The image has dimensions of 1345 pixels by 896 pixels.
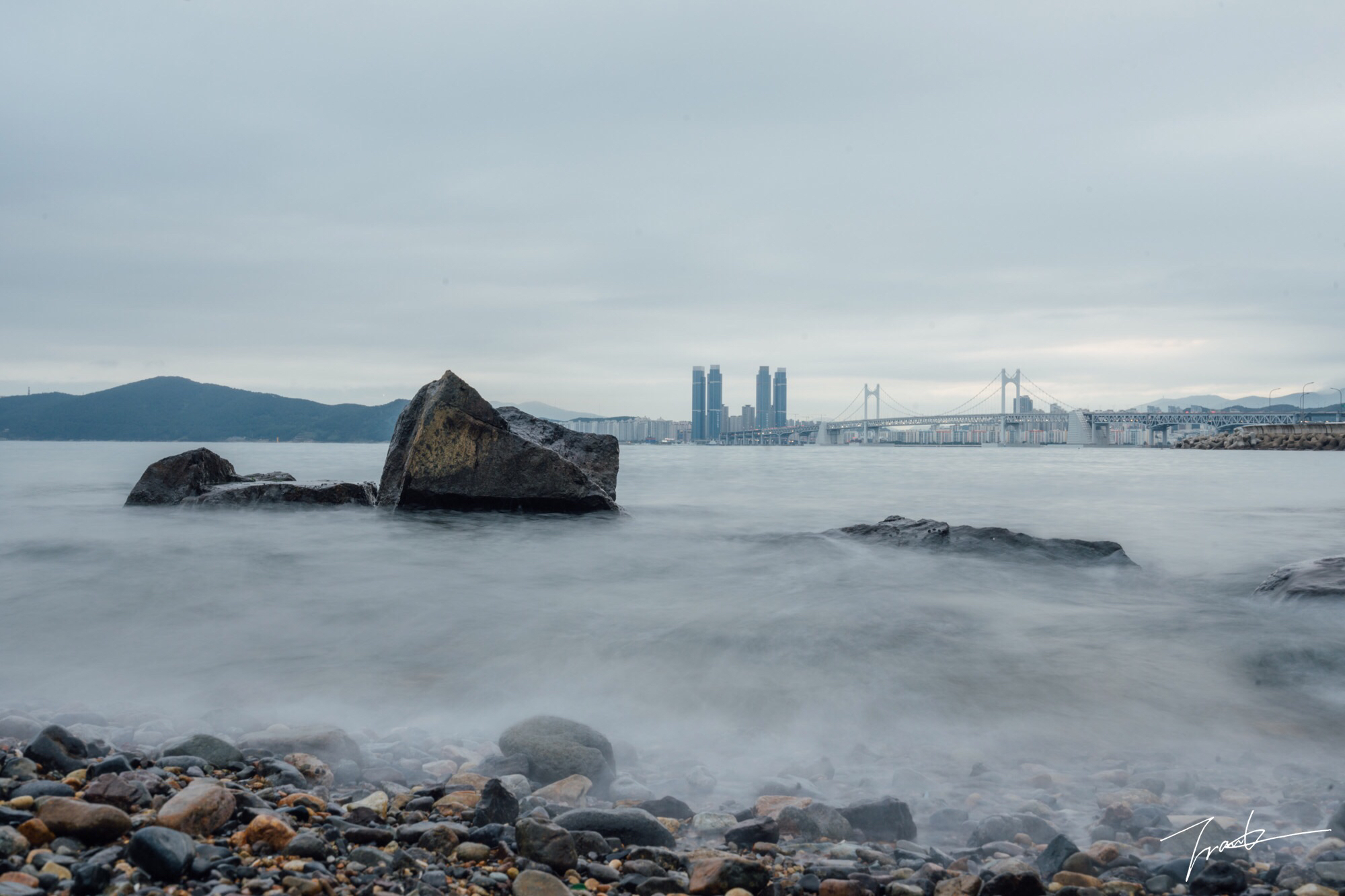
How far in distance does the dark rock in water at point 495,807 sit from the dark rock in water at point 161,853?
69 centimetres

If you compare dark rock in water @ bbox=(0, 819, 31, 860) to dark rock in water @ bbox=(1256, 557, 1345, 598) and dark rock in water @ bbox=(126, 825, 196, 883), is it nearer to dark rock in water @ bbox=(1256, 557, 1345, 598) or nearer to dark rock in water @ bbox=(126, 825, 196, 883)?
dark rock in water @ bbox=(126, 825, 196, 883)

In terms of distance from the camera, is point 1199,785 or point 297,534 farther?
point 297,534

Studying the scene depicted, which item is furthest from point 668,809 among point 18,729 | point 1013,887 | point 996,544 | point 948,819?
point 996,544

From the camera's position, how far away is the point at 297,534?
8.26 m

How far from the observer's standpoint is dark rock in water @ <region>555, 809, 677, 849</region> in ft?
7.09

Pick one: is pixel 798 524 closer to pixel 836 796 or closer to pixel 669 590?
pixel 669 590

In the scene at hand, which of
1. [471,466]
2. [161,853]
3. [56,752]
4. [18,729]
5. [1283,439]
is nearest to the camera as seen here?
[161,853]

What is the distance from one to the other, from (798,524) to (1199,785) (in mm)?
7872

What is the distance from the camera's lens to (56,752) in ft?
8.20

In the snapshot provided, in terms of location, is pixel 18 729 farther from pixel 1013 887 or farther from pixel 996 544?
pixel 996 544

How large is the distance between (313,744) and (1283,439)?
67.5m

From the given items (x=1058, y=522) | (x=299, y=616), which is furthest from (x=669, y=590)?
(x=1058, y=522)
